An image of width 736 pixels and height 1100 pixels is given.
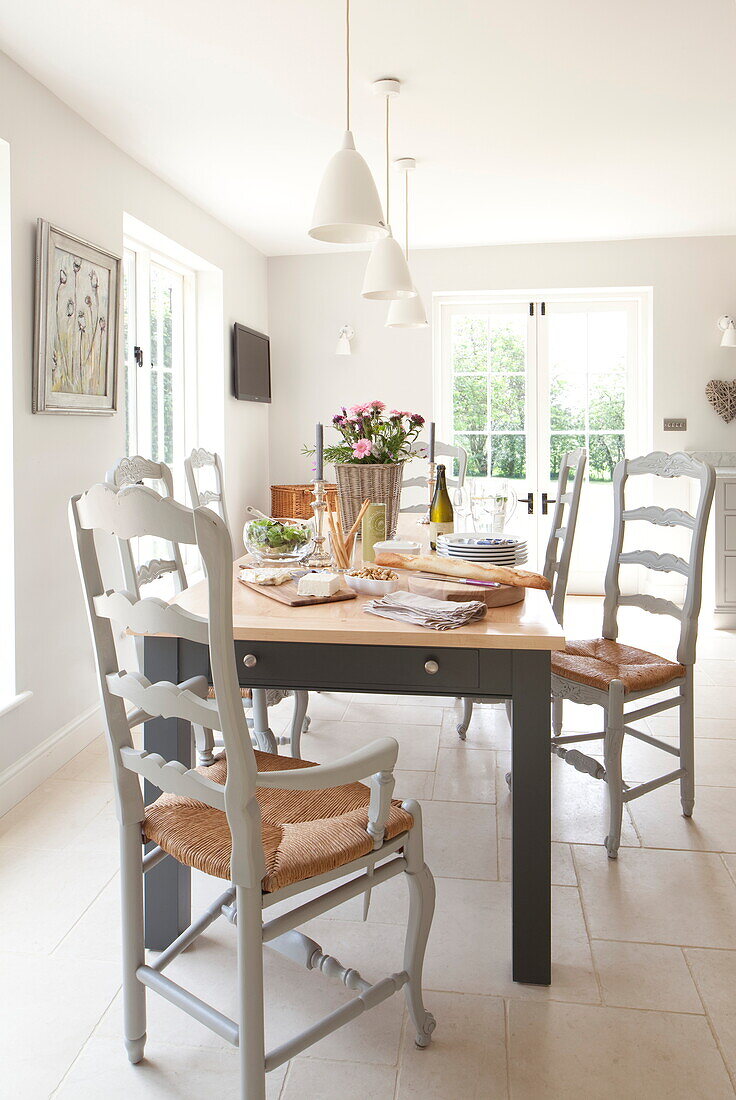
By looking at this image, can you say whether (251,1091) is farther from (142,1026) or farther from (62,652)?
(62,652)

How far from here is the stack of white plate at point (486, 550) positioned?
2387 millimetres

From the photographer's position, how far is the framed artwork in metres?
3.05

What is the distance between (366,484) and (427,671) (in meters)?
1.23

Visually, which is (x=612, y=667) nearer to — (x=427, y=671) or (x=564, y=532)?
(x=564, y=532)

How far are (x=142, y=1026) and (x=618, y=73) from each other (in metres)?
3.27

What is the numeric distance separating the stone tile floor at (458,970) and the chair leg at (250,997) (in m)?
0.23

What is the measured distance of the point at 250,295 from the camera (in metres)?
5.77

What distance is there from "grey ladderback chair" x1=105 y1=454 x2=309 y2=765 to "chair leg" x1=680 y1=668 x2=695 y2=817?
3.96 feet

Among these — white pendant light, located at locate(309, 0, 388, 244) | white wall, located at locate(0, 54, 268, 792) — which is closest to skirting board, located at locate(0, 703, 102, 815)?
white wall, located at locate(0, 54, 268, 792)

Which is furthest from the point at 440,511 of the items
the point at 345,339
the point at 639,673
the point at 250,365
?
the point at 345,339

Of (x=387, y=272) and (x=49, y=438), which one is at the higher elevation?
(x=387, y=272)

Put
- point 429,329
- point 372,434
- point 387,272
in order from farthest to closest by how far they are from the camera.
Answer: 1. point 429,329
2. point 387,272
3. point 372,434

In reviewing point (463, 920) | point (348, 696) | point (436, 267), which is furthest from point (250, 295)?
point (463, 920)

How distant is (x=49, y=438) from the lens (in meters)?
3.20
